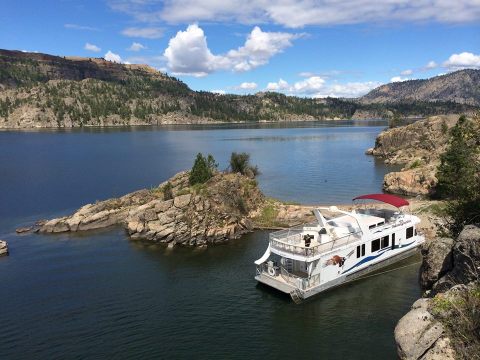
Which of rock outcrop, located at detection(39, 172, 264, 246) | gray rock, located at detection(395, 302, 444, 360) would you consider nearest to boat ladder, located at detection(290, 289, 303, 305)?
gray rock, located at detection(395, 302, 444, 360)

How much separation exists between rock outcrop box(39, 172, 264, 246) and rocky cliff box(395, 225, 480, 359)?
29.1m

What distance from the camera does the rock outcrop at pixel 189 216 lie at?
1909 inches

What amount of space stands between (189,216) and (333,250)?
20.3m

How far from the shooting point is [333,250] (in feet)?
113

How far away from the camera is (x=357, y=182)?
84188 mm

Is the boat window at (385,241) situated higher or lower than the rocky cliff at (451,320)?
lower

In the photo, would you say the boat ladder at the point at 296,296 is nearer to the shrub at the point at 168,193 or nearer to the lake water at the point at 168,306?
the lake water at the point at 168,306

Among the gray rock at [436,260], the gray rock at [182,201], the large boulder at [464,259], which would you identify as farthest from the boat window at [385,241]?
the gray rock at [182,201]

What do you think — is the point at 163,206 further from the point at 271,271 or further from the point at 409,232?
the point at 409,232

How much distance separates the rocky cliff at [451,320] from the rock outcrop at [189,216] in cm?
2908

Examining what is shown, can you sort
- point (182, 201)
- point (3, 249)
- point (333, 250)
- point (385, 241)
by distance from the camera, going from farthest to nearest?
point (182, 201) < point (3, 249) < point (385, 241) < point (333, 250)

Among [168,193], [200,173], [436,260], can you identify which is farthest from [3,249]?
[436,260]

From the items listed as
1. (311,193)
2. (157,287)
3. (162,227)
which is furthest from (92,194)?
(157,287)

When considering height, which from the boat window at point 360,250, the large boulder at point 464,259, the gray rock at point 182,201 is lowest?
the boat window at point 360,250
